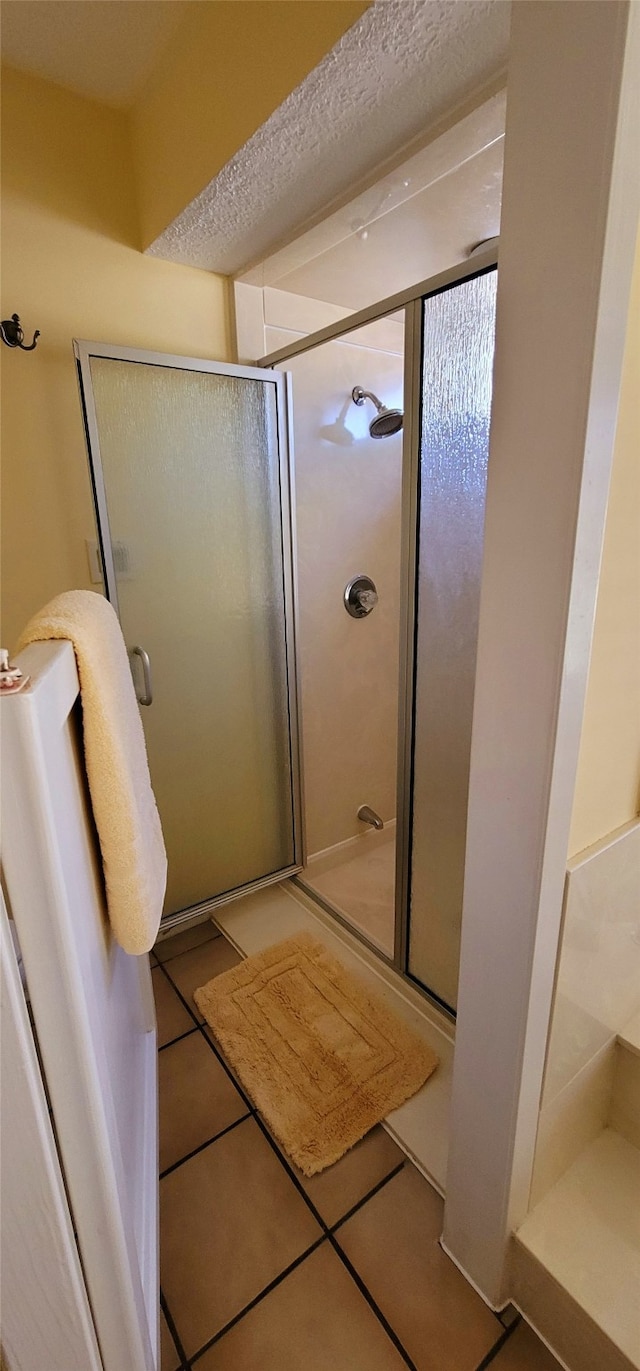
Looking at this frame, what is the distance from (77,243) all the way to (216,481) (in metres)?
0.67

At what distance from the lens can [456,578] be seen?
1.32 metres

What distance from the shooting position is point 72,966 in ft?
1.72

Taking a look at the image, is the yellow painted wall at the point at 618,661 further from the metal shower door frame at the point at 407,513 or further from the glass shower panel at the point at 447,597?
the metal shower door frame at the point at 407,513

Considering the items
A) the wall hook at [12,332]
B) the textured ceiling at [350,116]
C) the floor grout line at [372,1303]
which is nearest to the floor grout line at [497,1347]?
the floor grout line at [372,1303]

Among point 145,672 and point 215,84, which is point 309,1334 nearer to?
point 145,672

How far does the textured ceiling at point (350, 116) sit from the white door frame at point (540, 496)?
1.33 feet

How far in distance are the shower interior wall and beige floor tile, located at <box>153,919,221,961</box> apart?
52 cm

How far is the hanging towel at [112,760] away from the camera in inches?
27.2

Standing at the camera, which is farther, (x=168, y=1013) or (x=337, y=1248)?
(x=168, y=1013)

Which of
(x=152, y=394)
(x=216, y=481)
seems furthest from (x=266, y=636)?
(x=152, y=394)

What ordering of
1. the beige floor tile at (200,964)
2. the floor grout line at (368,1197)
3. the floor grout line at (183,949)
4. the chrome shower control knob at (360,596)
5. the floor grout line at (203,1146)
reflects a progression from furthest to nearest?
the chrome shower control knob at (360,596) < the floor grout line at (183,949) < the beige floor tile at (200,964) < the floor grout line at (203,1146) < the floor grout line at (368,1197)

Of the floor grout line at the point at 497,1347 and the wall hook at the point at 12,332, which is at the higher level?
the wall hook at the point at 12,332

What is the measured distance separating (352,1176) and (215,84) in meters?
2.34

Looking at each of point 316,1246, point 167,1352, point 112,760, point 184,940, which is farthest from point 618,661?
point 184,940
